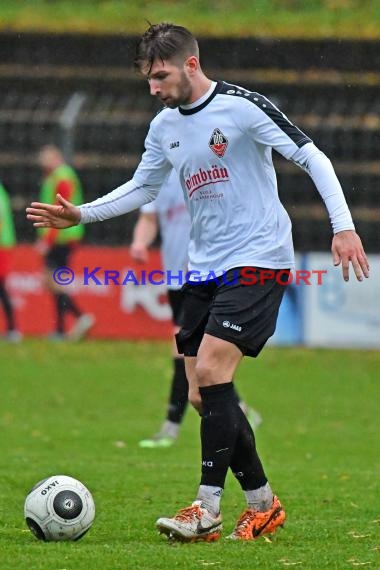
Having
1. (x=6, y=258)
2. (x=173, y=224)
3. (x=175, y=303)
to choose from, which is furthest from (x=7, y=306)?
(x=175, y=303)

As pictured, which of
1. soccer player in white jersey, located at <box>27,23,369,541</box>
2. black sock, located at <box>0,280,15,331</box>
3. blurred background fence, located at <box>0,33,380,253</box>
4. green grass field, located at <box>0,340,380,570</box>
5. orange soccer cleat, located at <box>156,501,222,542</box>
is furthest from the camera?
blurred background fence, located at <box>0,33,380,253</box>

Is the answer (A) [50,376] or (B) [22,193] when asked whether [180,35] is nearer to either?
(A) [50,376]

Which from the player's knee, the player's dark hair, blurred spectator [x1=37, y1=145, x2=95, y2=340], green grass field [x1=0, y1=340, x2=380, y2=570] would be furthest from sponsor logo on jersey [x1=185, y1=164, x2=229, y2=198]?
blurred spectator [x1=37, y1=145, x2=95, y2=340]

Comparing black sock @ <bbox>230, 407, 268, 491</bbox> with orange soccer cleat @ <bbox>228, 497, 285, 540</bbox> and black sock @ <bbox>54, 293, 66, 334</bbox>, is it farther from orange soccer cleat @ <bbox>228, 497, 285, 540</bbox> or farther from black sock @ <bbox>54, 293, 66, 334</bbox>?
black sock @ <bbox>54, 293, 66, 334</bbox>

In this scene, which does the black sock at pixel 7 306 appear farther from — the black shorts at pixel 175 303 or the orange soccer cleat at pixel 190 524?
the orange soccer cleat at pixel 190 524

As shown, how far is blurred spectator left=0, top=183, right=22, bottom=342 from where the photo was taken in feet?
56.2

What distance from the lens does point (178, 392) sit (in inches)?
378

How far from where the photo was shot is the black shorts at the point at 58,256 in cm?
1750

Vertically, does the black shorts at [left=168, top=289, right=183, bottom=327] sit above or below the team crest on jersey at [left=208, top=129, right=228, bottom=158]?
below

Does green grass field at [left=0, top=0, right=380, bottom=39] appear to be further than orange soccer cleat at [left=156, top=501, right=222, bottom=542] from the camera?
Yes

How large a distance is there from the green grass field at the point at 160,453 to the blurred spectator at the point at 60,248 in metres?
0.51

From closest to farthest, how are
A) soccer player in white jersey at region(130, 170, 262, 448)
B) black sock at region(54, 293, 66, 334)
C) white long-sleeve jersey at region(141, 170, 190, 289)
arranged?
soccer player in white jersey at region(130, 170, 262, 448)
white long-sleeve jersey at region(141, 170, 190, 289)
black sock at region(54, 293, 66, 334)

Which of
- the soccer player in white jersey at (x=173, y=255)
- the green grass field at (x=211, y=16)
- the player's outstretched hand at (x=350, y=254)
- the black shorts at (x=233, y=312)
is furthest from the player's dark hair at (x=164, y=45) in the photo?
the green grass field at (x=211, y=16)

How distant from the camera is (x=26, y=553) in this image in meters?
5.54
